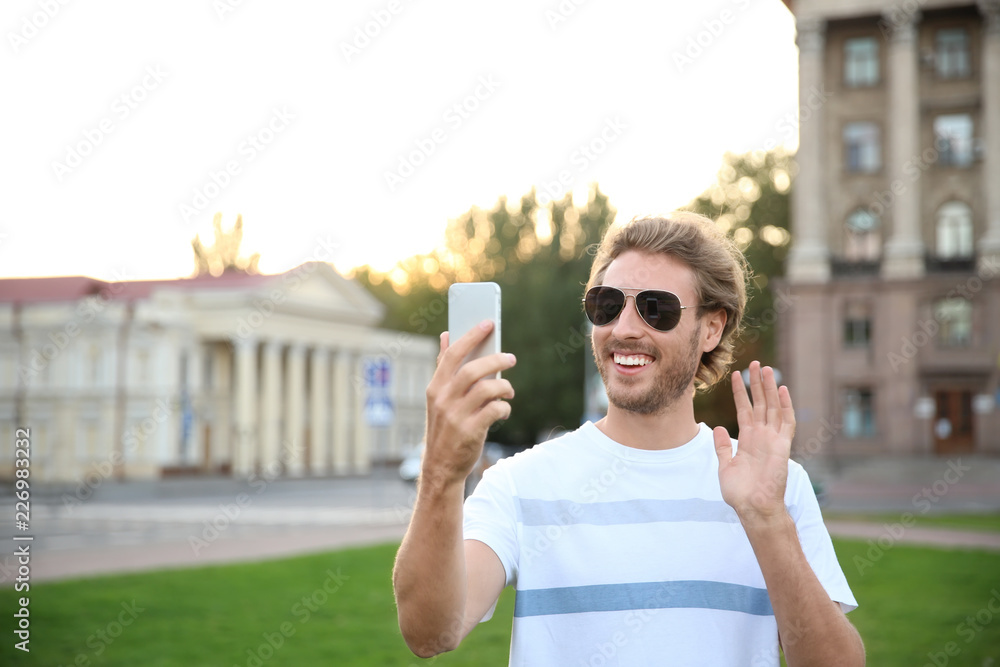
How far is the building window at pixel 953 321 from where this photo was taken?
43.2m

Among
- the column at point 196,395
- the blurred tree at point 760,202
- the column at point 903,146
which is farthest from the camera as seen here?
the column at point 196,395

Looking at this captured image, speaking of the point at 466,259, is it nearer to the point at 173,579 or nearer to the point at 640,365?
the point at 173,579

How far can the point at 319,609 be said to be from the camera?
451 inches

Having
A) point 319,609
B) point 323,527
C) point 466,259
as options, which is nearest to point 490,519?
point 319,609

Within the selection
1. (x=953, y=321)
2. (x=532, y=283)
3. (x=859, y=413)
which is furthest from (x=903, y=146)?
(x=532, y=283)

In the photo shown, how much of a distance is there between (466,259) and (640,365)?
76049 mm

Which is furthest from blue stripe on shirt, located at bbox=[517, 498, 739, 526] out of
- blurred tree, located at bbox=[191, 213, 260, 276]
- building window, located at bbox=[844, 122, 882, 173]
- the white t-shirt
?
blurred tree, located at bbox=[191, 213, 260, 276]

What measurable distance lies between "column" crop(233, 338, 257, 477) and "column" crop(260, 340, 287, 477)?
48.5 inches

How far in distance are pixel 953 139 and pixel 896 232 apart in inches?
191

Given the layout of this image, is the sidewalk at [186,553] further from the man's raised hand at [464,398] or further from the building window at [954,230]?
the building window at [954,230]

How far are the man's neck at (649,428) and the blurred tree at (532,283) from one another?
5730cm

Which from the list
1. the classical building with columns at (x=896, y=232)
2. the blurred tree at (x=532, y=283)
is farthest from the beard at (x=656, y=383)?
the blurred tree at (x=532, y=283)

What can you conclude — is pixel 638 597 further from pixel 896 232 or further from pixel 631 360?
pixel 896 232

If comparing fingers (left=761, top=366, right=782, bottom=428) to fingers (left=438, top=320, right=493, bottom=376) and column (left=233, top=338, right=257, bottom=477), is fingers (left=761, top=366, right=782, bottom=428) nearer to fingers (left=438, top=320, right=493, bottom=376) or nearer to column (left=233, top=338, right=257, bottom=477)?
fingers (left=438, top=320, right=493, bottom=376)
